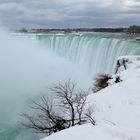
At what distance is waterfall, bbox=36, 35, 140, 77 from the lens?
3569 cm

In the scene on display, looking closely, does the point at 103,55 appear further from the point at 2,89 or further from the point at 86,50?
the point at 2,89

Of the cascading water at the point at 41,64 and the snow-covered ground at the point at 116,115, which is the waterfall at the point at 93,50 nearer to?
the cascading water at the point at 41,64

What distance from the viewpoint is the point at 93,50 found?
41719 millimetres

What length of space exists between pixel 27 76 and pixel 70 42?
665cm

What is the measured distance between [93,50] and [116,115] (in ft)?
89.9

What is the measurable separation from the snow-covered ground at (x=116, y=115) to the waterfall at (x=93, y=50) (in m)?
11.9

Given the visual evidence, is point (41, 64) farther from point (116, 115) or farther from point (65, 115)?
point (116, 115)

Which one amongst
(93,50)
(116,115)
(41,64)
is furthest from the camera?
(41,64)

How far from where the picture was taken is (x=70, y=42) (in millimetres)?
48781

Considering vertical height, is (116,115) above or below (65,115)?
above

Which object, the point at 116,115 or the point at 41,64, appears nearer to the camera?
the point at 116,115

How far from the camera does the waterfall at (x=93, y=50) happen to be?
117ft

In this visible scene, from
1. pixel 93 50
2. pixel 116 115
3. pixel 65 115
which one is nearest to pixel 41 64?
pixel 93 50

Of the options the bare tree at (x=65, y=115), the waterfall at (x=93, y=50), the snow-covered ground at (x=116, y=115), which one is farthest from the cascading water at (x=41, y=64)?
the snow-covered ground at (x=116, y=115)
